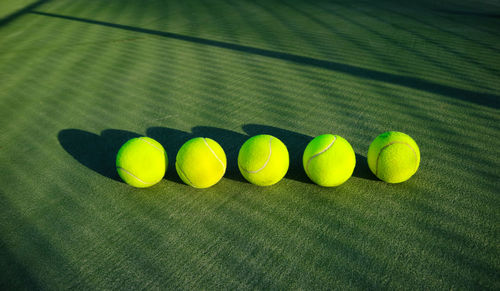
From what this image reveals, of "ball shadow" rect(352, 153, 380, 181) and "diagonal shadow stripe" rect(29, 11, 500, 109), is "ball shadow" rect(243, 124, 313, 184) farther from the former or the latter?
"diagonal shadow stripe" rect(29, 11, 500, 109)

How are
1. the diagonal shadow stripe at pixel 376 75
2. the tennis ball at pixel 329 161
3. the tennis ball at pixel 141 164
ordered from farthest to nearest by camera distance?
the diagonal shadow stripe at pixel 376 75 < the tennis ball at pixel 141 164 < the tennis ball at pixel 329 161

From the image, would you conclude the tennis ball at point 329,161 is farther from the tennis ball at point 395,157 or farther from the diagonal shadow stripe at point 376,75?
the diagonal shadow stripe at point 376,75

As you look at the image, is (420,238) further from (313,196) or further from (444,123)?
(444,123)

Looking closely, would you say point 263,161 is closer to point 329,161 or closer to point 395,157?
point 329,161

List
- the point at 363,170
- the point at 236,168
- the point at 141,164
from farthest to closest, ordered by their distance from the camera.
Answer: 1. the point at 236,168
2. the point at 363,170
3. the point at 141,164

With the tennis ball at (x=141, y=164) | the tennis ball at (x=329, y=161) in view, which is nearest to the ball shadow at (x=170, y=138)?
the tennis ball at (x=141, y=164)

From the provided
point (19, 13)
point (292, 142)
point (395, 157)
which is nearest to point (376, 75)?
point (292, 142)
